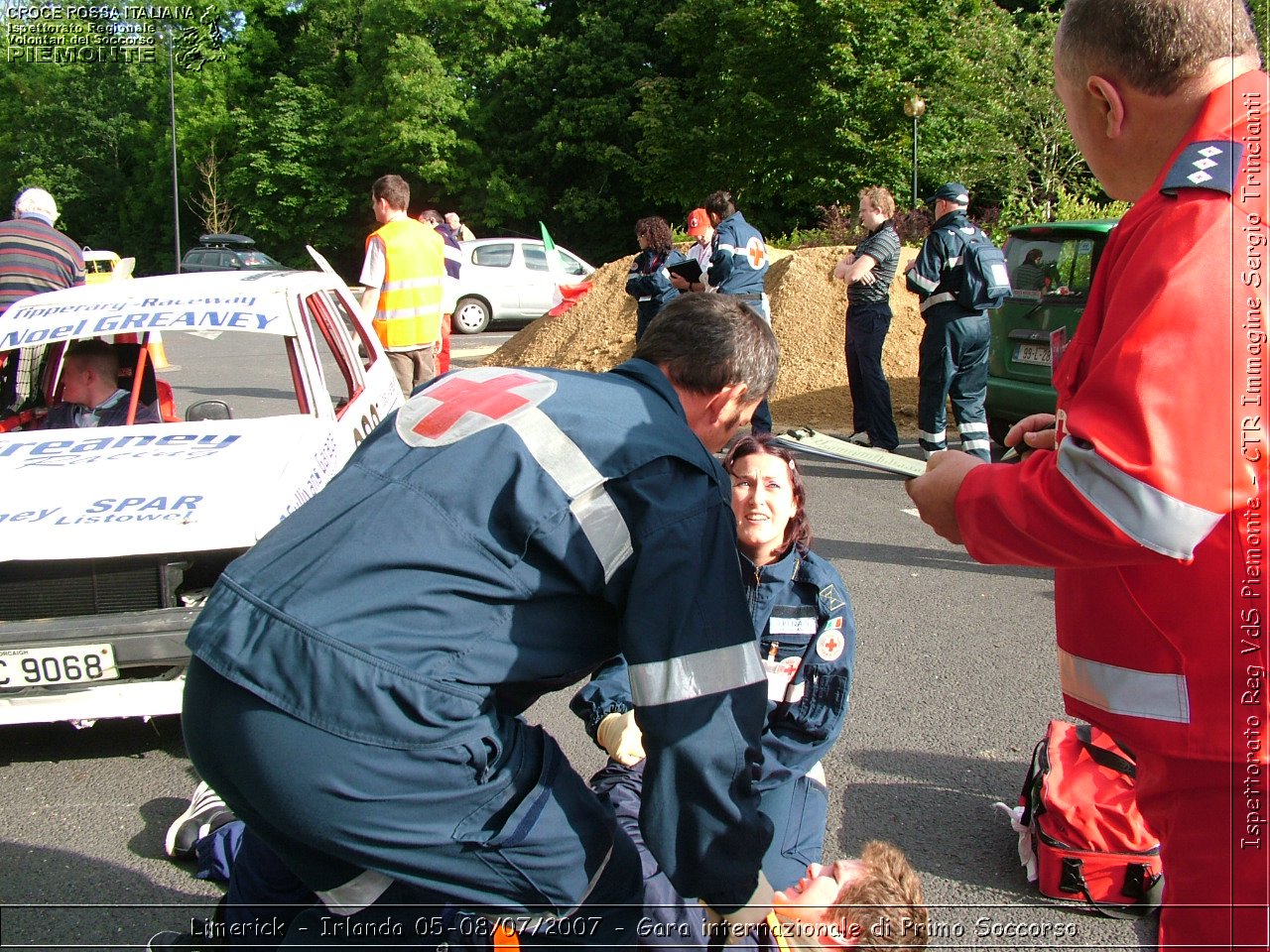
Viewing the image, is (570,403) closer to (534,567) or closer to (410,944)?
(534,567)

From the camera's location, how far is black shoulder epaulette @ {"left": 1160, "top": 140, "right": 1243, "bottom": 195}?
59.7 inches

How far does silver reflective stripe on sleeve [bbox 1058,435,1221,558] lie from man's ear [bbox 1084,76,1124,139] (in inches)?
20.4

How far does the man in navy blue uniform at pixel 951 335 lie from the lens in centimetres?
758

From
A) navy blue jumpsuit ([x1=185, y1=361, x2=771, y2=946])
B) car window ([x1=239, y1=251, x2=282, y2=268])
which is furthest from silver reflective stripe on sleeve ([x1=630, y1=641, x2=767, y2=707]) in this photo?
car window ([x1=239, y1=251, x2=282, y2=268])

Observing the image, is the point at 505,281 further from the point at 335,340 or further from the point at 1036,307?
the point at 335,340

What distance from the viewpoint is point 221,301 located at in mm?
4934

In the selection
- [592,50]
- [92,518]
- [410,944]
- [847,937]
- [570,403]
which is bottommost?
[847,937]

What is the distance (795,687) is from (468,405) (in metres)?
1.51

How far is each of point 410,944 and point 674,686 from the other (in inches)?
27.4

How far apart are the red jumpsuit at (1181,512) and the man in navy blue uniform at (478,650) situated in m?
0.50

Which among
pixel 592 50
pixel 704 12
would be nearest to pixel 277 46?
pixel 592 50

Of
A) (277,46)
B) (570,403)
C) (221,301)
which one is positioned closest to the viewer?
(570,403)

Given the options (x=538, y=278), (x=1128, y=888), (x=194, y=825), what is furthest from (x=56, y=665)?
(x=538, y=278)

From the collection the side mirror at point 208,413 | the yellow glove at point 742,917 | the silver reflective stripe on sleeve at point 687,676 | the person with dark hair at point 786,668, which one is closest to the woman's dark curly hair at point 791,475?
the person with dark hair at point 786,668
